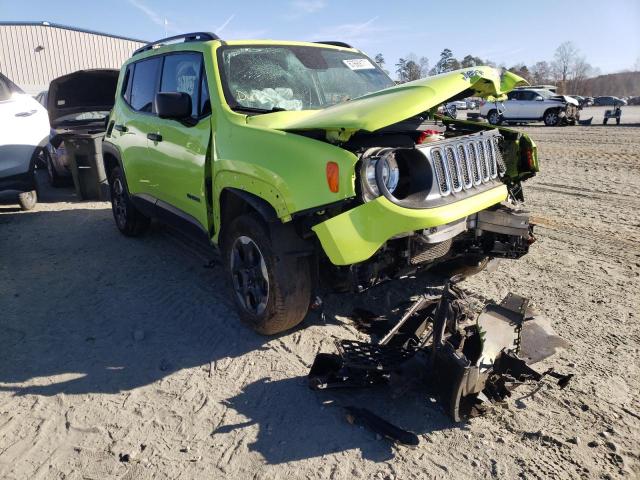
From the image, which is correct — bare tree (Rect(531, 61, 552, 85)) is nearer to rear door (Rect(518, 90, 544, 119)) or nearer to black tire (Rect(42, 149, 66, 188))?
rear door (Rect(518, 90, 544, 119))

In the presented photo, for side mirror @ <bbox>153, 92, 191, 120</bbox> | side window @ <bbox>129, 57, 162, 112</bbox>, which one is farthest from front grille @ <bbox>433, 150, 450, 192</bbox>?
side window @ <bbox>129, 57, 162, 112</bbox>

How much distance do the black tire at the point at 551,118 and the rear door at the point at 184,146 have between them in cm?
2310

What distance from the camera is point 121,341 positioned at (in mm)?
3611

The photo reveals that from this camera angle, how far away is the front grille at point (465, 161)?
9.52 ft

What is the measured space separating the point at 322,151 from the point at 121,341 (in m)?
2.15

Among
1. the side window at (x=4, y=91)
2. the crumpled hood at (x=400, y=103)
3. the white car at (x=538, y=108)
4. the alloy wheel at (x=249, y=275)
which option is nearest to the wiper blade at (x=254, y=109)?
the crumpled hood at (x=400, y=103)

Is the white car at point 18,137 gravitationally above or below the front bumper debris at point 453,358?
above

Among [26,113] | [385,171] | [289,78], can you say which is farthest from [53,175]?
[385,171]

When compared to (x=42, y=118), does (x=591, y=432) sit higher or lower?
lower

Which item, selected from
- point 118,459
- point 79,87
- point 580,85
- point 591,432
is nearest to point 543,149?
point 79,87

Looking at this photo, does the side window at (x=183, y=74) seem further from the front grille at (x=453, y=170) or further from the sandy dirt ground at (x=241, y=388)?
the front grille at (x=453, y=170)

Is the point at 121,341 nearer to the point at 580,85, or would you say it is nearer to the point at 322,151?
the point at 322,151

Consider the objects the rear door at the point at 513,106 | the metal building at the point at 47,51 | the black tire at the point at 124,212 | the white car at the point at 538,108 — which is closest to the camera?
the black tire at the point at 124,212

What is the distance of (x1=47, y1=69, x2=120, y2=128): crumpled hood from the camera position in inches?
379
